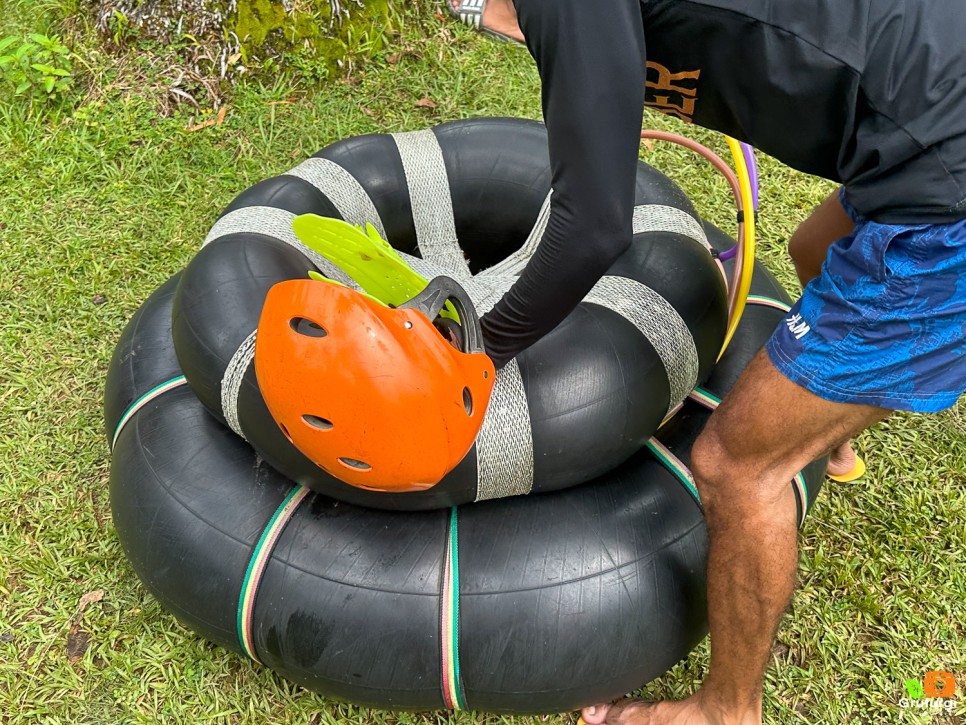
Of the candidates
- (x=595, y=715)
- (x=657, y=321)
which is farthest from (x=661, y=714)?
(x=657, y=321)

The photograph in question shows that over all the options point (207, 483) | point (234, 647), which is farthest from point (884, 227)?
point (234, 647)

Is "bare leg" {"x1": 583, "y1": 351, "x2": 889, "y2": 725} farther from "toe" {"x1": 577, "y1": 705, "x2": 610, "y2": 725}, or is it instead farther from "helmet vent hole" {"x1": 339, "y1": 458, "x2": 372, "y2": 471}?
"helmet vent hole" {"x1": 339, "y1": 458, "x2": 372, "y2": 471}

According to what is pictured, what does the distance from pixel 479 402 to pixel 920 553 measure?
171 cm

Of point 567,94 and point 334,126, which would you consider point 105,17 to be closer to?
point 334,126

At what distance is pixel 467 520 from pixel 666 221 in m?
0.98

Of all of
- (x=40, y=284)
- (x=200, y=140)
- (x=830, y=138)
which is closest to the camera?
(x=830, y=138)

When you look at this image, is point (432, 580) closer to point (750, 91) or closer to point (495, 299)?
point (495, 299)

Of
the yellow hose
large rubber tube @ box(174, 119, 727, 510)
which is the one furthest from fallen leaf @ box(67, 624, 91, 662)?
the yellow hose

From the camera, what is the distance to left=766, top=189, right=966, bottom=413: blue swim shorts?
1.41 meters

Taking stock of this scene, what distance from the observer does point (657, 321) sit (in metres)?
1.94

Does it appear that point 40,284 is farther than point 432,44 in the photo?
No

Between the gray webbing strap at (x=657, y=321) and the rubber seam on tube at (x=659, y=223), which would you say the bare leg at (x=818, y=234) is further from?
the gray webbing strap at (x=657, y=321)

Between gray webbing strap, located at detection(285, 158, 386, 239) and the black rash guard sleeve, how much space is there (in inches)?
45.0

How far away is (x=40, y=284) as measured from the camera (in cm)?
311
